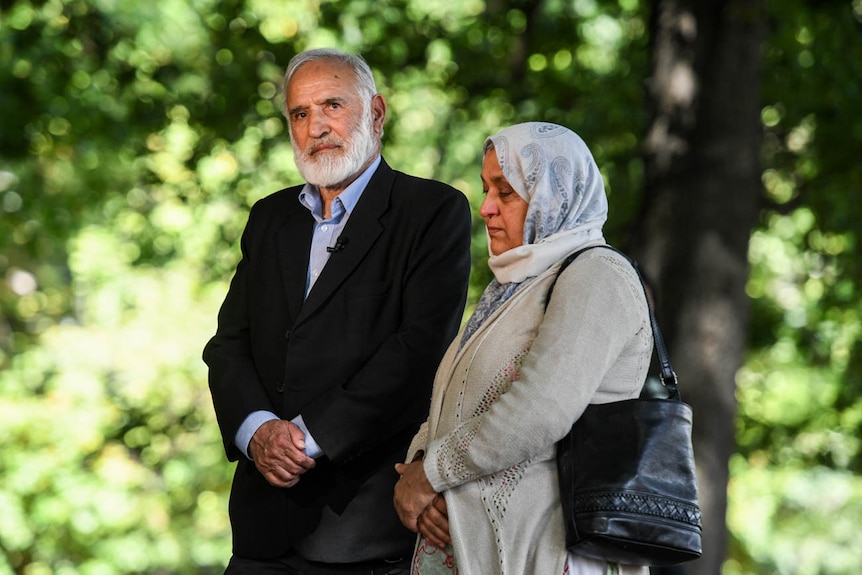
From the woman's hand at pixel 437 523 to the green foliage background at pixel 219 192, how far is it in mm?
6868

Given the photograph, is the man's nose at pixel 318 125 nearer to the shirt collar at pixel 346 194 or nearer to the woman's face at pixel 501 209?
the shirt collar at pixel 346 194

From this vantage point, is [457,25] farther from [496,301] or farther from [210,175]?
[496,301]

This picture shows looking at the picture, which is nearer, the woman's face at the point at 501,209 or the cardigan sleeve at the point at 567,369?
the cardigan sleeve at the point at 567,369

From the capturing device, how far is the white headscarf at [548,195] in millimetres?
2918

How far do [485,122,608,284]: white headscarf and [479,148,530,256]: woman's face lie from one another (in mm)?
25

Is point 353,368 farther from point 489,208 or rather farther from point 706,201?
point 706,201

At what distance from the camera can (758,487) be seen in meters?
17.0

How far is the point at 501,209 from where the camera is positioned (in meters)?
3.00

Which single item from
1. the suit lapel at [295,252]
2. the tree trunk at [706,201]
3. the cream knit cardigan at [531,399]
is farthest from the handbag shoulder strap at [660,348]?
the tree trunk at [706,201]

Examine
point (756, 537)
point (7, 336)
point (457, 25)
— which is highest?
point (457, 25)

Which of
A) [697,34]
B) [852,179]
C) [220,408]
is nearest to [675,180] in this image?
[697,34]

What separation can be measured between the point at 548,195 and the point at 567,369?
1.44 feet

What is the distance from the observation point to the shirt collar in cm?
356

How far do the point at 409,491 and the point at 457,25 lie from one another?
8924mm
